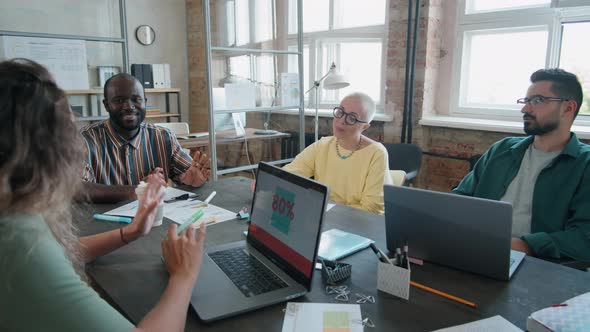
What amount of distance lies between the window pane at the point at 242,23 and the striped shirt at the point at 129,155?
143 cm

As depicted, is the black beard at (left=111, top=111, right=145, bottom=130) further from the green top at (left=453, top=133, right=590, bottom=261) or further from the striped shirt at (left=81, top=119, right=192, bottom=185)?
the green top at (left=453, top=133, right=590, bottom=261)

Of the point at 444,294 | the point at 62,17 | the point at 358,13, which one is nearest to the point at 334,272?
the point at 444,294

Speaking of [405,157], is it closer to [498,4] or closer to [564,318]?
→ [498,4]

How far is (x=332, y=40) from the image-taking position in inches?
172

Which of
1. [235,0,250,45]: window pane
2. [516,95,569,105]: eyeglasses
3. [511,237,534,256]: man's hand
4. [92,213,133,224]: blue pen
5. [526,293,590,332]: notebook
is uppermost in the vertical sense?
[235,0,250,45]: window pane

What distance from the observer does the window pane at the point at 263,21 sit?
3.70m

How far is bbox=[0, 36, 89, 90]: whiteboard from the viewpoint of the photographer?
105 inches

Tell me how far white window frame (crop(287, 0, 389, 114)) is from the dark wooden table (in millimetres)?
2841

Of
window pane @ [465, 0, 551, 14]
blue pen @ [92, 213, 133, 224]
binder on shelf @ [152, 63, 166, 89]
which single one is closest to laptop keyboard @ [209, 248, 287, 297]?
blue pen @ [92, 213, 133, 224]

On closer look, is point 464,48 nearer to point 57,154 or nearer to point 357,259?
point 357,259

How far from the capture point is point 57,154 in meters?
0.76

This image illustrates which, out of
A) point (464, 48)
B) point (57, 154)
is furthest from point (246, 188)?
point (464, 48)

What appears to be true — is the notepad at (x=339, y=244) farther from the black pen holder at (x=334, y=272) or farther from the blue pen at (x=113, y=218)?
the blue pen at (x=113, y=218)

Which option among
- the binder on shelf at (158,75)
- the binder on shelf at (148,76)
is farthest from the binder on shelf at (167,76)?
the binder on shelf at (148,76)
